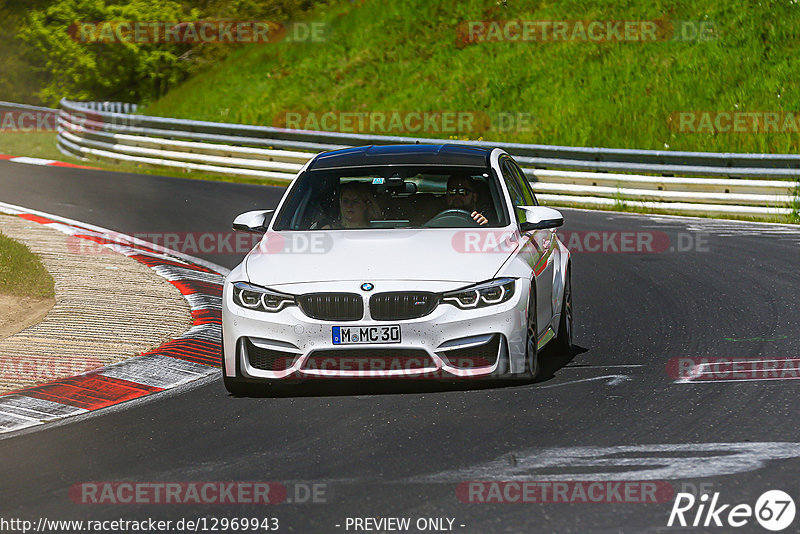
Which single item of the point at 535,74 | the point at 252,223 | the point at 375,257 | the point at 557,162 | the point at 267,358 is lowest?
the point at 267,358

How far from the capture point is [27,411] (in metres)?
8.01

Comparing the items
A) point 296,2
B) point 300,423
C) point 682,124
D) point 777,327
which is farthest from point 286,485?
point 296,2

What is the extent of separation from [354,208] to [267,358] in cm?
156

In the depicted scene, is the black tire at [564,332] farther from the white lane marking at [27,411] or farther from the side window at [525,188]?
the white lane marking at [27,411]

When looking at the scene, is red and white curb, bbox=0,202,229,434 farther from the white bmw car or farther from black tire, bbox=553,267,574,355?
black tire, bbox=553,267,574,355

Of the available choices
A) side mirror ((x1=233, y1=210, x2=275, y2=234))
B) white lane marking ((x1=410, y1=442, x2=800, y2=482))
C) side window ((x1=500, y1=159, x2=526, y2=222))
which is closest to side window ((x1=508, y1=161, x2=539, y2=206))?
→ side window ((x1=500, y1=159, x2=526, y2=222))

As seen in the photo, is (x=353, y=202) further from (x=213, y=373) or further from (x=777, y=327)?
(x=777, y=327)

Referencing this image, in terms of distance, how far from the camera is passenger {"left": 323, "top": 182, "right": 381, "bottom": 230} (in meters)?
8.98

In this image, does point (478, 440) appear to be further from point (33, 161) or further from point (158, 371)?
point (33, 161)

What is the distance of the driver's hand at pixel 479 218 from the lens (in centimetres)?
882

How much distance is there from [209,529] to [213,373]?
3842 millimetres

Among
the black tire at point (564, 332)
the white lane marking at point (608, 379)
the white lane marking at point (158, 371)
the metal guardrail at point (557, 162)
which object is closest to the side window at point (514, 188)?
the black tire at point (564, 332)

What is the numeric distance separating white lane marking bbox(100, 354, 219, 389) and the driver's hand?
2.17 metres

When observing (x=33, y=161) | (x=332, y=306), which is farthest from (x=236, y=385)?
(x=33, y=161)
